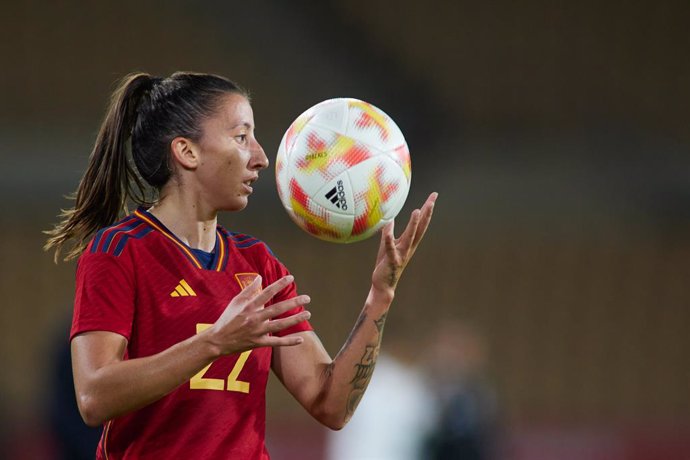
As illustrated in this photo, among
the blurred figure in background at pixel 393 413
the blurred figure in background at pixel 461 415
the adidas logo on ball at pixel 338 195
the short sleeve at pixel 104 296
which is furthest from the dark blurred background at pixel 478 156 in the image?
the short sleeve at pixel 104 296

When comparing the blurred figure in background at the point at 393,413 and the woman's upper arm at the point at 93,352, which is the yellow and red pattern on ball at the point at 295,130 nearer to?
the woman's upper arm at the point at 93,352

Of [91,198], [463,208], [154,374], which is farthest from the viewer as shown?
[463,208]

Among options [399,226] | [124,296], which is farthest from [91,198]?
[399,226]

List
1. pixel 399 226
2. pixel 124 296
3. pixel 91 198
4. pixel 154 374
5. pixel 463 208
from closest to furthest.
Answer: pixel 154 374 < pixel 124 296 < pixel 91 198 < pixel 399 226 < pixel 463 208

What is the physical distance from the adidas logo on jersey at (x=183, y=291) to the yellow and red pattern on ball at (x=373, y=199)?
1.36ft

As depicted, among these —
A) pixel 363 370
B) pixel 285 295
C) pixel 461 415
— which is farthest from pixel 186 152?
pixel 461 415

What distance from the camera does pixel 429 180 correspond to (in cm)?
817

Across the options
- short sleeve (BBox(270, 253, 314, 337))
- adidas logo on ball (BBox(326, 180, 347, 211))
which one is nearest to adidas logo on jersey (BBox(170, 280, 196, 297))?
short sleeve (BBox(270, 253, 314, 337))

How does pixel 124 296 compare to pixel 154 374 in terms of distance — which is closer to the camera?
pixel 154 374

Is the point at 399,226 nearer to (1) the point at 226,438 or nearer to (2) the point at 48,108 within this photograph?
(2) the point at 48,108

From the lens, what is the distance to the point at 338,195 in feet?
7.30

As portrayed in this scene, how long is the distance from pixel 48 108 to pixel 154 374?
7.12 meters

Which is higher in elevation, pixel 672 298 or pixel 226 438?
pixel 672 298

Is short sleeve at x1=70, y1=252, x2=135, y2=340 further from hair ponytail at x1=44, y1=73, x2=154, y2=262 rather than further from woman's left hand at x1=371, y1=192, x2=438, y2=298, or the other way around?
woman's left hand at x1=371, y1=192, x2=438, y2=298
